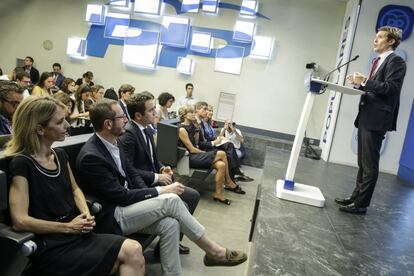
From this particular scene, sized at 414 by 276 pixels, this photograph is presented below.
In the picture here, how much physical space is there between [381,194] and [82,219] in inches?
120

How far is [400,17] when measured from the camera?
4629 mm

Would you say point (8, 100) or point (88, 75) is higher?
point (88, 75)

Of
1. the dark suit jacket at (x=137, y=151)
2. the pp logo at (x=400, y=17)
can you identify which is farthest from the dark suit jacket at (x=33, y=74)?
the pp logo at (x=400, y=17)

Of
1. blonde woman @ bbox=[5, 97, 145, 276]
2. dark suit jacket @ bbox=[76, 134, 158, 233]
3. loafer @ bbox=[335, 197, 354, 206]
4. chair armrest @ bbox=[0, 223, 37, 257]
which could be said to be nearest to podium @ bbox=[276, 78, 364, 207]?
loafer @ bbox=[335, 197, 354, 206]

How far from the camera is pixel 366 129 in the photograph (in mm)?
2484

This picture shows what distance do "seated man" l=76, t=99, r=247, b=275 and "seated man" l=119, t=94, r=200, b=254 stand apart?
1.07 feet

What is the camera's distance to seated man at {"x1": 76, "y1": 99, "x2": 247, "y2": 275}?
186 centimetres

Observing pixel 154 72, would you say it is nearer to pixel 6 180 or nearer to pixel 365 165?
pixel 365 165

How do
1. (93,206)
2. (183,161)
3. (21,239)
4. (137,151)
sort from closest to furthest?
(21,239), (93,206), (137,151), (183,161)

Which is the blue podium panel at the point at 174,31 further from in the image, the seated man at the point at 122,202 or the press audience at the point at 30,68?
the seated man at the point at 122,202

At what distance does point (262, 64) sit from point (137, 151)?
5016mm

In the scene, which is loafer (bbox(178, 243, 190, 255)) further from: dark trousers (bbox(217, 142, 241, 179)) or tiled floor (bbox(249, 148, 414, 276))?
dark trousers (bbox(217, 142, 241, 179))

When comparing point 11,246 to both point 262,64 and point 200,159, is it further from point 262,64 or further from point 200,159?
point 262,64

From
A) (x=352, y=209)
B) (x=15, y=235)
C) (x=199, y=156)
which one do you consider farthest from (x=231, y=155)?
(x=15, y=235)
